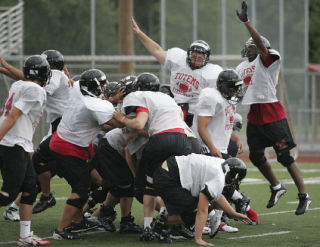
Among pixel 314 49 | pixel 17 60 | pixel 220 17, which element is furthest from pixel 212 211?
pixel 314 49

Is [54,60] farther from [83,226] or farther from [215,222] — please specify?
[215,222]

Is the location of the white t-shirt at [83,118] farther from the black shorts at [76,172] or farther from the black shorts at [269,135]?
the black shorts at [269,135]

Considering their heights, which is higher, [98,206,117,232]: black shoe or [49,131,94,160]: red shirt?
[49,131,94,160]: red shirt

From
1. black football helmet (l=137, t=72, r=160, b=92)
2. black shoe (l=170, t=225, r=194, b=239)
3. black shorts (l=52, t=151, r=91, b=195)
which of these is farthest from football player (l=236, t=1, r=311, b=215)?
black shorts (l=52, t=151, r=91, b=195)

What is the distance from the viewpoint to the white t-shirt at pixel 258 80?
949 cm

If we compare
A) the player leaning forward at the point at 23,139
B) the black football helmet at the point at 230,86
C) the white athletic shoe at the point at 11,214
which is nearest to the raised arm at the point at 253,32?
the black football helmet at the point at 230,86

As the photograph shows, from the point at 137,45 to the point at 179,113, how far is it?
14473mm

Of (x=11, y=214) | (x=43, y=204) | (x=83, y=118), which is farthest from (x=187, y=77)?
(x=11, y=214)

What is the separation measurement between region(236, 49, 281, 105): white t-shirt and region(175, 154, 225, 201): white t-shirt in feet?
6.86

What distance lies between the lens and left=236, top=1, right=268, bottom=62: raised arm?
8812 millimetres

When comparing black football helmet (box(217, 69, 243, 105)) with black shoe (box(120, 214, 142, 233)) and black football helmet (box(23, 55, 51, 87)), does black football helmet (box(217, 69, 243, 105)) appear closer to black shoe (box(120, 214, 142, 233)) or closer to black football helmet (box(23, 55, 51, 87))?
black shoe (box(120, 214, 142, 233))

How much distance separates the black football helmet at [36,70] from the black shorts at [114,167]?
1286mm

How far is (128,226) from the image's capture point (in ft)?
28.1

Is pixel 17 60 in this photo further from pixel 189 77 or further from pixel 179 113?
pixel 179 113
